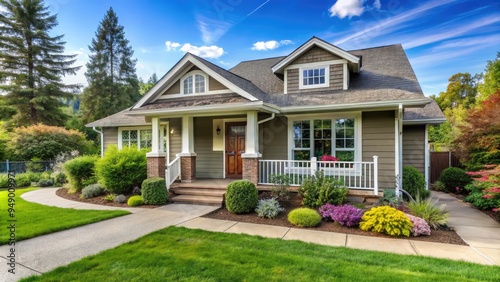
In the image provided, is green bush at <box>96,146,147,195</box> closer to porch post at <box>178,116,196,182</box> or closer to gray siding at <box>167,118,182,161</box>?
porch post at <box>178,116,196,182</box>

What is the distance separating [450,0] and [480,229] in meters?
8.15

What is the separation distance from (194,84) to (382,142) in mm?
6483

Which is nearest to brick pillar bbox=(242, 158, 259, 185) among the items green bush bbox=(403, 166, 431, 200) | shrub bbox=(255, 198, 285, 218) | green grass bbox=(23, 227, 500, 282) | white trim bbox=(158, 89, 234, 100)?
shrub bbox=(255, 198, 285, 218)

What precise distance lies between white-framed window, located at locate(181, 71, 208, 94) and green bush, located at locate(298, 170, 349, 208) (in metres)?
4.77

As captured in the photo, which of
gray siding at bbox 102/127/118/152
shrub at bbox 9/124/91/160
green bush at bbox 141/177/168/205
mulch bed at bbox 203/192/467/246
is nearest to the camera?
mulch bed at bbox 203/192/467/246

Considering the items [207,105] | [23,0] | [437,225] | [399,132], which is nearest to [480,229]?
[437,225]

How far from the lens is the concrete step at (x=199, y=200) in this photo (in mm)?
7456

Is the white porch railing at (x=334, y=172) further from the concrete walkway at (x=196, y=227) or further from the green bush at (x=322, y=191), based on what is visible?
the concrete walkway at (x=196, y=227)

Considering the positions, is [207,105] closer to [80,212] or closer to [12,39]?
[80,212]

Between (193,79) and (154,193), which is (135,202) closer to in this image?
(154,193)

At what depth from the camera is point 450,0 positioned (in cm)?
904

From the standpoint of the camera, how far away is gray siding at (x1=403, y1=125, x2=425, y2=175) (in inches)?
355

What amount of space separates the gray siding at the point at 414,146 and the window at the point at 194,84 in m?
7.47

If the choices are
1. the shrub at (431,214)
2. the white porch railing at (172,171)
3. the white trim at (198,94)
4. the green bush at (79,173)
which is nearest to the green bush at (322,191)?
the shrub at (431,214)
